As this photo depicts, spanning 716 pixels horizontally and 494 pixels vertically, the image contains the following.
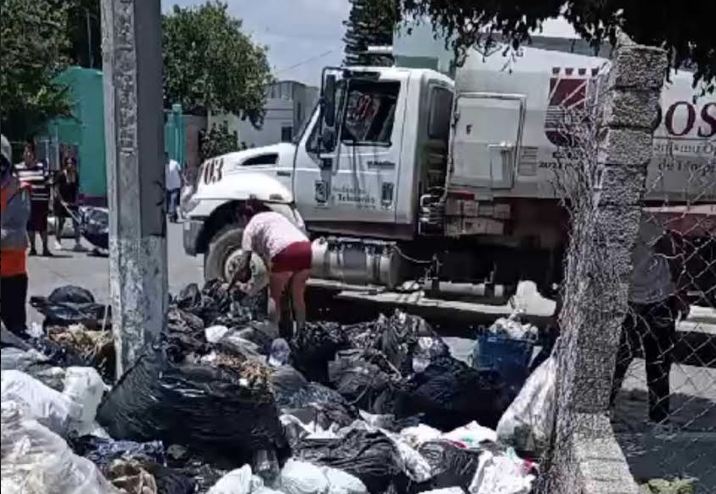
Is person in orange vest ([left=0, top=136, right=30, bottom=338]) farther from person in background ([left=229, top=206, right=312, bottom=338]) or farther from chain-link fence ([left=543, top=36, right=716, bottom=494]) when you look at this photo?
chain-link fence ([left=543, top=36, right=716, bottom=494])

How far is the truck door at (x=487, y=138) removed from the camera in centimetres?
944

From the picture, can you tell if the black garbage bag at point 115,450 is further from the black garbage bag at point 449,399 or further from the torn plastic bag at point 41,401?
the black garbage bag at point 449,399

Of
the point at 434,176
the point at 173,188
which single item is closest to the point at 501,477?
the point at 434,176

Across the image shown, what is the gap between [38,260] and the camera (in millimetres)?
13742

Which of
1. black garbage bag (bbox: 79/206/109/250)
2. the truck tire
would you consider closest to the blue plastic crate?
the truck tire

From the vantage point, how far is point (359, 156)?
10031 mm

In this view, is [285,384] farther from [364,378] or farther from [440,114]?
[440,114]

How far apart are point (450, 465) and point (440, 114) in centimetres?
570

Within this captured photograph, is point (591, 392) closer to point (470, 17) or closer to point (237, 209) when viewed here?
point (470, 17)

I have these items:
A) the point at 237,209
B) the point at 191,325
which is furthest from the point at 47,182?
the point at 191,325

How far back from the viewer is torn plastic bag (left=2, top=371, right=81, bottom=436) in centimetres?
435

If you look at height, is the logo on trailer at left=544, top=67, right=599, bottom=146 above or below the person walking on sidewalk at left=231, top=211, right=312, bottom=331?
above

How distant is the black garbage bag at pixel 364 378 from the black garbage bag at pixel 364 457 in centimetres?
100

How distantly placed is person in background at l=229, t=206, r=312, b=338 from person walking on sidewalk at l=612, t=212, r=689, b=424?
2.36 meters
